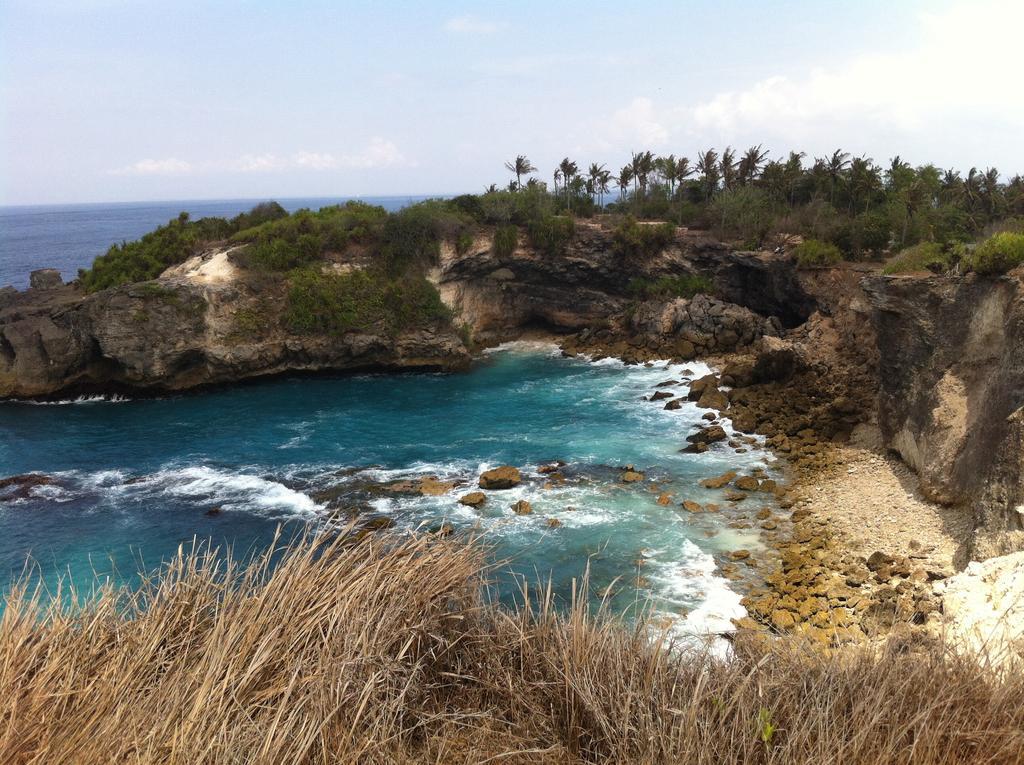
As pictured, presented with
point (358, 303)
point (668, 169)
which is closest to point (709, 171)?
point (668, 169)

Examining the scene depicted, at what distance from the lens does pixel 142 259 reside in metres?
46.1

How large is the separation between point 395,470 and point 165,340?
1978 centimetres

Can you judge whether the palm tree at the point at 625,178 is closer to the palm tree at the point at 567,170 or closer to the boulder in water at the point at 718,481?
the palm tree at the point at 567,170

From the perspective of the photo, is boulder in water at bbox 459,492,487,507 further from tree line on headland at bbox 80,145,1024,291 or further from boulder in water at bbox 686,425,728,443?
tree line on headland at bbox 80,145,1024,291

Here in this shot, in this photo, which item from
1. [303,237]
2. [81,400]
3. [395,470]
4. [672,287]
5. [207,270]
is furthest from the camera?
[672,287]

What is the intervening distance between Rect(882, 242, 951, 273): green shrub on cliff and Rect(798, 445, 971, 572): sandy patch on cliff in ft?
23.9

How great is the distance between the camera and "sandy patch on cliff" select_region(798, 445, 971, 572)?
1890 centimetres

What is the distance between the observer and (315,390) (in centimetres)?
4016

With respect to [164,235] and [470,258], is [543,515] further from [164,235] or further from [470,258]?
[164,235]

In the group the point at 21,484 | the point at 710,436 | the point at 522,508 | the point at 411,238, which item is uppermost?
the point at 411,238

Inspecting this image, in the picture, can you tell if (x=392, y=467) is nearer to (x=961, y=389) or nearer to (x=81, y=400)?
(x=961, y=389)

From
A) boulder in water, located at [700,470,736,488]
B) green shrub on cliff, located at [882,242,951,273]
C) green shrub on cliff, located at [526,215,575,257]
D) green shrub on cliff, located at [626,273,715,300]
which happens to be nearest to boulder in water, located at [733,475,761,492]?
boulder in water, located at [700,470,736,488]

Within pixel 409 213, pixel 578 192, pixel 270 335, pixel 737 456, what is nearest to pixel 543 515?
pixel 737 456

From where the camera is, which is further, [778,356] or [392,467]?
[778,356]
